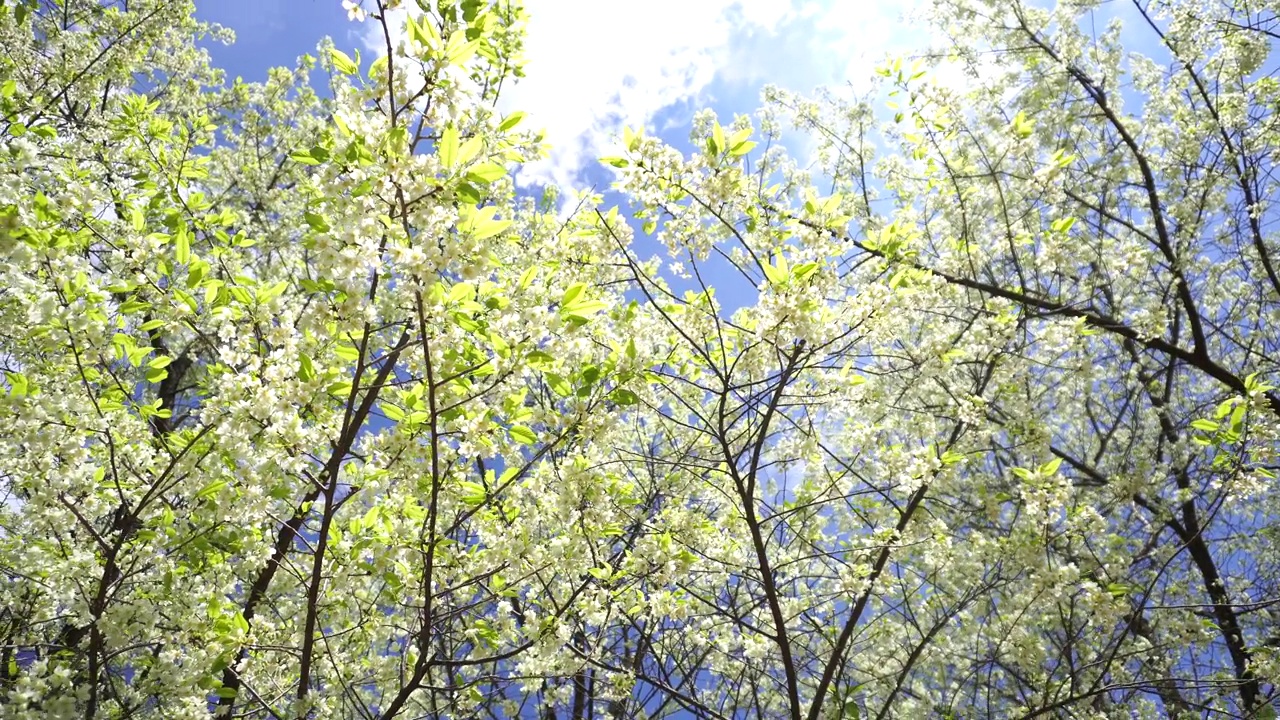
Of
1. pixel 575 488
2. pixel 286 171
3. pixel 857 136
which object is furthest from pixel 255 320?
pixel 286 171

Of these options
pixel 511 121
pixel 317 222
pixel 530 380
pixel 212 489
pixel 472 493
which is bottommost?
pixel 212 489

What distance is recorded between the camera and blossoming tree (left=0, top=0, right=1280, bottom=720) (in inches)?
86.2

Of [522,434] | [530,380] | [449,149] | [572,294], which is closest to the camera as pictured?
[449,149]

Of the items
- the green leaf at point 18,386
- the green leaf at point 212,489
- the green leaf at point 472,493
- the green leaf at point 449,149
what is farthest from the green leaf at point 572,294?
the green leaf at point 18,386

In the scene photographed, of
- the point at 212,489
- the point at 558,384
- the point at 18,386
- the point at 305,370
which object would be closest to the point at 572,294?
the point at 558,384

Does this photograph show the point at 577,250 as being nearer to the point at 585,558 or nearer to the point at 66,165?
the point at 585,558

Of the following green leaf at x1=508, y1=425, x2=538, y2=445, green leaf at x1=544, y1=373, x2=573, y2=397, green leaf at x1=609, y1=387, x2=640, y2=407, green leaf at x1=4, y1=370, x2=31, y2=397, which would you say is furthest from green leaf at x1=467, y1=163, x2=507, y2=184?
green leaf at x1=4, y1=370, x2=31, y2=397

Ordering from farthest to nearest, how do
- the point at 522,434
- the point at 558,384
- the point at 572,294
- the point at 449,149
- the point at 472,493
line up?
1. the point at 472,493
2. the point at 558,384
3. the point at 522,434
4. the point at 572,294
5. the point at 449,149

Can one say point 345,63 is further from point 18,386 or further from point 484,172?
point 18,386

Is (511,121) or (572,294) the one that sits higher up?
(511,121)

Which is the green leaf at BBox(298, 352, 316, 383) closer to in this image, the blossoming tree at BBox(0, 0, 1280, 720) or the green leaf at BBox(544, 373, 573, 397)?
the blossoming tree at BBox(0, 0, 1280, 720)

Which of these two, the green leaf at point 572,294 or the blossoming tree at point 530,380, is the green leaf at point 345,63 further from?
the green leaf at point 572,294

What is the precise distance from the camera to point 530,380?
6320mm

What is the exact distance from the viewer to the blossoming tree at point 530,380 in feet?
7.18
